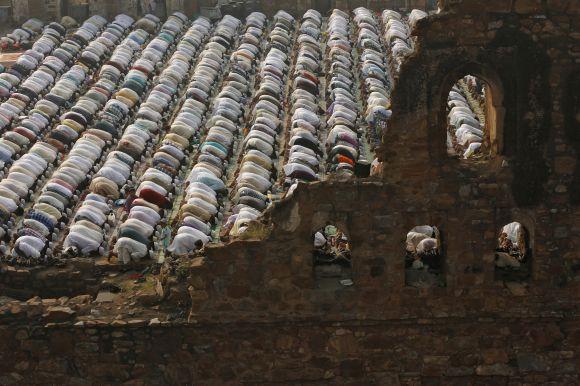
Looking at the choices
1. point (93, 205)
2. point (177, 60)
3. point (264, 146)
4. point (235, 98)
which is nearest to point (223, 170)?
point (264, 146)

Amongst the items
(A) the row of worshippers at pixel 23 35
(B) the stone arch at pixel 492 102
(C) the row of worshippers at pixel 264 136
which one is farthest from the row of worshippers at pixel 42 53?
(B) the stone arch at pixel 492 102

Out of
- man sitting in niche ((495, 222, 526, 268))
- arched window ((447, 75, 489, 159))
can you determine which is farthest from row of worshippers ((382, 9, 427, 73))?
man sitting in niche ((495, 222, 526, 268))

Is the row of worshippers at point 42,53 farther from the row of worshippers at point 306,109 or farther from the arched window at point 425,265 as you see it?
the arched window at point 425,265

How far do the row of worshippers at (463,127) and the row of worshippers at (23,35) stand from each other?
676 inches

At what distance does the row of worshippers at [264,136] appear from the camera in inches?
1126

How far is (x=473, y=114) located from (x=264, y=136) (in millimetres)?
6579

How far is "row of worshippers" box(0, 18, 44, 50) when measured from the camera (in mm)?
45188

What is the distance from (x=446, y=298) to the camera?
67.7ft

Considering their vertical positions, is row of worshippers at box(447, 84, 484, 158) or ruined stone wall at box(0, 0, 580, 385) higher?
row of worshippers at box(447, 84, 484, 158)

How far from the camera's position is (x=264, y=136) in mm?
34062

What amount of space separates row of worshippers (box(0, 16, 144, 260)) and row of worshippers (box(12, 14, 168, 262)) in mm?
Result: 237

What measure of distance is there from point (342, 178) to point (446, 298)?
277 centimetres

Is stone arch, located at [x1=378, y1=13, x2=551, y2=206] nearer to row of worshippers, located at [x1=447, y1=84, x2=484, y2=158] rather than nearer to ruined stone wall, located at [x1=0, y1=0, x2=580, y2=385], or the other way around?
ruined stone wall, located at [x1=0, y1=0, x2=580, y2=385]

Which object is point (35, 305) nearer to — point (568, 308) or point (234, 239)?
point (234, 239)
